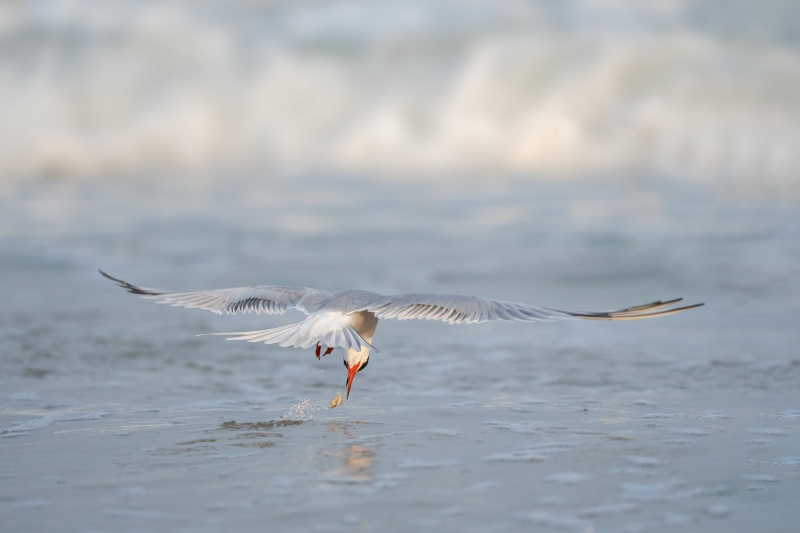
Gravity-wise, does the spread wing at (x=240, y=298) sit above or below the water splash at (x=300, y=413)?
above

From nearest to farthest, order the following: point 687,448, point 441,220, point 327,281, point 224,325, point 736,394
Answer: point 687,448, point 736,394, point 224,325, point 327,281, point 441,220

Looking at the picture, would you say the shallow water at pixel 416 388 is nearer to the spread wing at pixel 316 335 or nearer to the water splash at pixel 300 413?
the water splash at pixel 300 413

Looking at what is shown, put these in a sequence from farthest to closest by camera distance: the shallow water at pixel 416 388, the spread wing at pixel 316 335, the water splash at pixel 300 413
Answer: the water splash at pixel 300 413 → the spread wing at pixel 316 335 → the shallow water at pixel 416 388

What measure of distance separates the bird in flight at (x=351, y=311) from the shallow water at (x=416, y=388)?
1.71 ft

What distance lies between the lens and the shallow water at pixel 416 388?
459 cm

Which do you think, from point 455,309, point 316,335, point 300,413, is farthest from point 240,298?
point 455,309

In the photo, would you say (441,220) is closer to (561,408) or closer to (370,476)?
(561,408)

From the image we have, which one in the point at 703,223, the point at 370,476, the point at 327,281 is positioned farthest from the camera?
the point at 703,223

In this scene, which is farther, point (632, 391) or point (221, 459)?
point (632, 391)

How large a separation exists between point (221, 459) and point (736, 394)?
3.65 meters

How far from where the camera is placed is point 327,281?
12.6 m

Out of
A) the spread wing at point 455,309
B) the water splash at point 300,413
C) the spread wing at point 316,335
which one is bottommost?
the water splash at point 300,413

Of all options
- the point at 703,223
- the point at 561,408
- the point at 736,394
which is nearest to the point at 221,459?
the point at 561,408

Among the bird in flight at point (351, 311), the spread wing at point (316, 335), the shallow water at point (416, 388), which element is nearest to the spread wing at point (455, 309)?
the bird in flight at point (351, 311)
